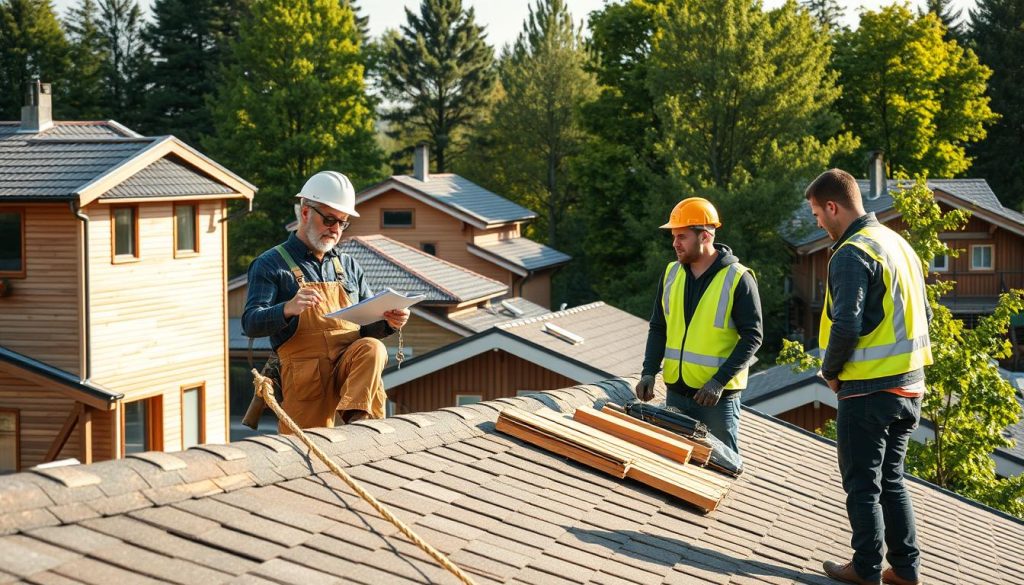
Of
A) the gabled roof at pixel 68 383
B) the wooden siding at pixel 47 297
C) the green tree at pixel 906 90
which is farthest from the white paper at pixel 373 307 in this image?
the green tree at pixel 906 90

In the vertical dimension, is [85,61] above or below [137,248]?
above

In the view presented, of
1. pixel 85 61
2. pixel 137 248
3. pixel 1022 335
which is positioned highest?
pixel 85 61

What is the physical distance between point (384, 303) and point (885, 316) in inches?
98.8

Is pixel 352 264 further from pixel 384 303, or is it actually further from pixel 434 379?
pixel 434 379

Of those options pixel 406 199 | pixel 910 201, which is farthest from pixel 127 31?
pixel 910 201

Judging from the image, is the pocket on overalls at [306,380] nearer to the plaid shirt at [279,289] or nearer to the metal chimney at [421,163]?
the plaid shirt at [279,289]

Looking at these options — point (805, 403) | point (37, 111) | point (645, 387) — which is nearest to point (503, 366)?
Result: point (805, 403)

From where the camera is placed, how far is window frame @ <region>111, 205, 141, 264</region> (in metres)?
23.6

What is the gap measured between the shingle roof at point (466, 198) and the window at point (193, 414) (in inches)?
773

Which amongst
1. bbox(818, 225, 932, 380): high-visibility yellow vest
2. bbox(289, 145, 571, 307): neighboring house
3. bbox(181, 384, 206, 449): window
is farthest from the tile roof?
bbox(289, 145, 571, 307): neighboring house

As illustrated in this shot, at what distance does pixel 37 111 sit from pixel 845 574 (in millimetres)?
25444

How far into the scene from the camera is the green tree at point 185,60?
198ft

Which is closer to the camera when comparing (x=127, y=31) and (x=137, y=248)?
(x=137, y=248)

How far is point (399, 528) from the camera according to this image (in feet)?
14.5
